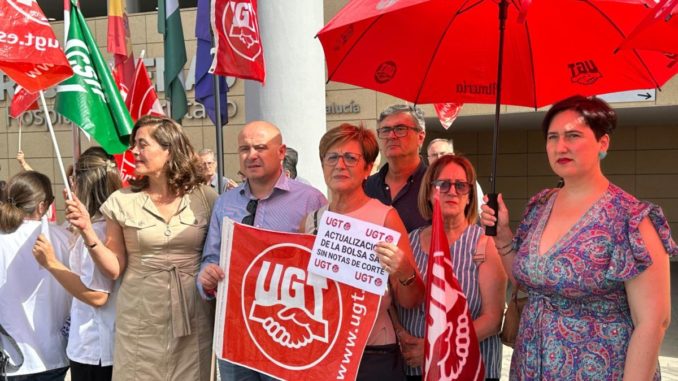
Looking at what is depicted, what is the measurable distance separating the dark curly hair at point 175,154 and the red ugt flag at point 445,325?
1293 mm

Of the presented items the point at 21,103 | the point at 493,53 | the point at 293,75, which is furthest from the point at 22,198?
the point at 293,75

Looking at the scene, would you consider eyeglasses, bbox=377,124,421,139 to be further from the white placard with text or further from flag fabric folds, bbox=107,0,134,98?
flag fabric folds, bbox=107,0,134,98

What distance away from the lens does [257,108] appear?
7.15 metres

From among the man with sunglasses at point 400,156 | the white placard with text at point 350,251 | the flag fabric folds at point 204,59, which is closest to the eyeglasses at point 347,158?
the white placard with text at point 350,251

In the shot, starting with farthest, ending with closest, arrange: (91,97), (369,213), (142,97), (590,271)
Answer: (142,97) < (91,97) < (369,213) < (590,271)

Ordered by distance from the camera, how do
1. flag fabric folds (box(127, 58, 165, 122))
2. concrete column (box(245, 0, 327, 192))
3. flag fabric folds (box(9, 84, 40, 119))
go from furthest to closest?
1. concrete column (box(245, 0, 327, 192))
2. flag fabric folds (box(9, 84, 40, 119))
3. flag fabric folds (box(127, 58, 165, 122))

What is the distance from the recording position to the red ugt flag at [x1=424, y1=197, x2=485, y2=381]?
258 centimetres

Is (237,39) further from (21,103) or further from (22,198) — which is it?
(21,103)

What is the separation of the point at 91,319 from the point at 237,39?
2.26 meters

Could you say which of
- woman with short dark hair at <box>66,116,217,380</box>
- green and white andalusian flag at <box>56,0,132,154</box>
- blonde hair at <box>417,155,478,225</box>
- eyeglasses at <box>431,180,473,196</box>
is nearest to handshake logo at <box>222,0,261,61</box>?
green and white andalusian flag at <box>56,0,132,154</box>

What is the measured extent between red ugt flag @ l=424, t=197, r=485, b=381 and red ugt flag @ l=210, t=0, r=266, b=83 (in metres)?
2.39

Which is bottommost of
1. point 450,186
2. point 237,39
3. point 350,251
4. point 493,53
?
point 350,251

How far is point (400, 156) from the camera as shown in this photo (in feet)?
11.8

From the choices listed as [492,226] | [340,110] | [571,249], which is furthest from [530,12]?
[340,110]
